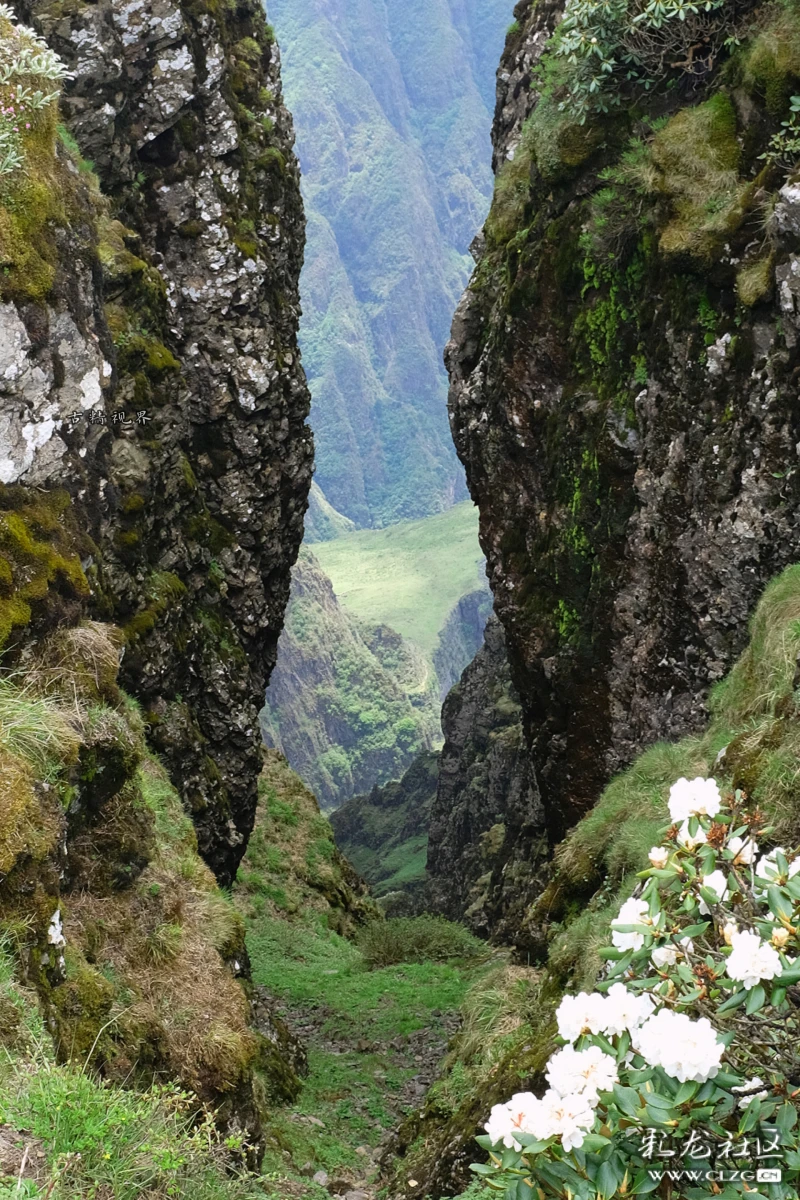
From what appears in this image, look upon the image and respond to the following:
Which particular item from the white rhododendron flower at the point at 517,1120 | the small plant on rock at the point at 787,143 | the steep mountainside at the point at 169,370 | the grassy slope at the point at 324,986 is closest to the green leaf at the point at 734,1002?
the white rhododendron flower at the point at 517,1120

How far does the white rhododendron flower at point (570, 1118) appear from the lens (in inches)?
113

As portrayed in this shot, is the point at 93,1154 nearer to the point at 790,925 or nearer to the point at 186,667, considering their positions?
the point at 790,925

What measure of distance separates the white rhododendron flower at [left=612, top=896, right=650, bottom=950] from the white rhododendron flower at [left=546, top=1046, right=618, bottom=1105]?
1.46ft

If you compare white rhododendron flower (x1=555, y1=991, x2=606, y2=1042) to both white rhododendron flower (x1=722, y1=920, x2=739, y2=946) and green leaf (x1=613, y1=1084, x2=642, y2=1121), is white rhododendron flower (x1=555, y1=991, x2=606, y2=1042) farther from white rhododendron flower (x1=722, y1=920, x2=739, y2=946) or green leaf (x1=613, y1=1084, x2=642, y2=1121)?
white rhododendron flower (x1=722, y1=920, x2=739, y2=946)

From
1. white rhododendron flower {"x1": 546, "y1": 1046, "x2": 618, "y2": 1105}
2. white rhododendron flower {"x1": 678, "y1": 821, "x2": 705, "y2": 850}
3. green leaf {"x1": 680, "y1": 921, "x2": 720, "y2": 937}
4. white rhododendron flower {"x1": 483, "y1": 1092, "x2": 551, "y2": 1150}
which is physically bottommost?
white rhododendron flower {"x1": 483, "y1": 1092, "x2": 551, "y2": 1150}

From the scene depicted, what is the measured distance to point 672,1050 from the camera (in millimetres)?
2824

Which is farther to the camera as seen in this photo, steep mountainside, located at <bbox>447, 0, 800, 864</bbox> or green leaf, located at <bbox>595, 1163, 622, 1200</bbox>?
steep mountainside, located at <bbox>447, 0, 800, 864</bbox>

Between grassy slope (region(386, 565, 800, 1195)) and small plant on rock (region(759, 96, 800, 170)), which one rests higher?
small plant on rock (region(759, 96, 800, 170))

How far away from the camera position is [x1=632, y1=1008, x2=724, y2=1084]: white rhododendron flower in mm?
2807

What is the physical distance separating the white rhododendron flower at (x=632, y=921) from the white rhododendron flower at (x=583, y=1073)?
445 millimetres

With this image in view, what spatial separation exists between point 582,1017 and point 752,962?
0.58m

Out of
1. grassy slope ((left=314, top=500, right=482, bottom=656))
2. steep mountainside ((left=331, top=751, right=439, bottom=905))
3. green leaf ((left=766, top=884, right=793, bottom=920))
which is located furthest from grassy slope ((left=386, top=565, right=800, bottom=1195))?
grassy slope ((left=314, top=500, right=482, bottom=656))

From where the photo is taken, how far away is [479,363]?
16.6 metres

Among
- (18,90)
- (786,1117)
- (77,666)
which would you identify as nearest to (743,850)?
(786,1117)
